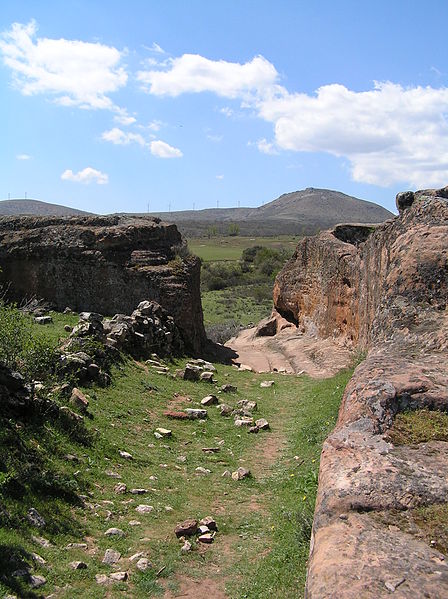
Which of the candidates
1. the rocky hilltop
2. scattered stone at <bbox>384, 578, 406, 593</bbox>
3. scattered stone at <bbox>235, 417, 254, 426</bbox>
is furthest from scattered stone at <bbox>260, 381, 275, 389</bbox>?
scattered stone at <bbox>384, 578, 406, 593</bbox>

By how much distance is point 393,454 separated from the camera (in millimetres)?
3492

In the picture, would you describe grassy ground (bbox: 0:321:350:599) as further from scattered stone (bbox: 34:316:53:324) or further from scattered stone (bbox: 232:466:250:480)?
scattered stone (bbox: 34:316:53:324)

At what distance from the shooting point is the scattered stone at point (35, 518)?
5.35m

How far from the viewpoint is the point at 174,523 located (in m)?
6.28

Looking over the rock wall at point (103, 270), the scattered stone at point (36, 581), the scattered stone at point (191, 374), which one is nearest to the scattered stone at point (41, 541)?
the scattered stone at point (36, 581)

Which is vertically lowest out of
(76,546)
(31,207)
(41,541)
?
(76,546)

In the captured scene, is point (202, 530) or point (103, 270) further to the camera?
point (103, 270)

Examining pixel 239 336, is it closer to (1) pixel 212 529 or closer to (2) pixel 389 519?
(1) pixel 212 529

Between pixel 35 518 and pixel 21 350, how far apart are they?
13.0 feet

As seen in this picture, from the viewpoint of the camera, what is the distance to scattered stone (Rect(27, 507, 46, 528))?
5.35 metres

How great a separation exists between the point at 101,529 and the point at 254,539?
63.5 inches

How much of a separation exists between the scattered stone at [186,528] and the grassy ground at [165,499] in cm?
10

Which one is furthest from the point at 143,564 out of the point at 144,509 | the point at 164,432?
the point at 164,432

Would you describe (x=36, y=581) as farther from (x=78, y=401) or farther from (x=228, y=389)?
(x=228, y=389)
